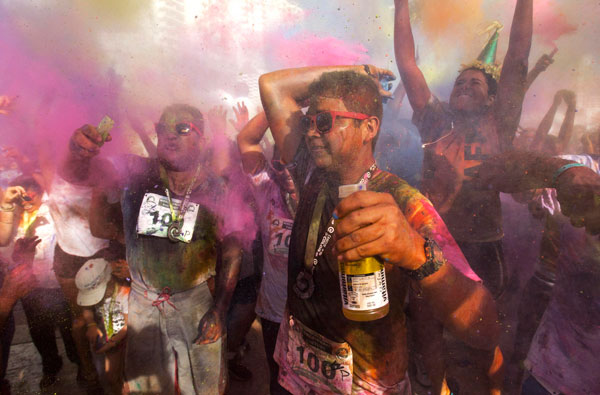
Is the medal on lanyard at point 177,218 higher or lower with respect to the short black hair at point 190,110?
lower

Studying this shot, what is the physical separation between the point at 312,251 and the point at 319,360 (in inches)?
21.9

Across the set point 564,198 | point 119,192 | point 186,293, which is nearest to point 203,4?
point 119,192

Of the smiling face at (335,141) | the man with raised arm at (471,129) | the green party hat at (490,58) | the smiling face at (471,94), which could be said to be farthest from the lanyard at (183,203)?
the green party hat at (490,58)

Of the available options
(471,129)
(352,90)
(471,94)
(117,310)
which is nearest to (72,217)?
(117,310)

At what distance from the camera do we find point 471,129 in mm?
2350

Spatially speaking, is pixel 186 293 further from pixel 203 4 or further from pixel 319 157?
pixel 203 4

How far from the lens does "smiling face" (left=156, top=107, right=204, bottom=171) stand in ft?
7.83

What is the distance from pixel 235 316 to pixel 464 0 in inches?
138

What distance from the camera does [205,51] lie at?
2504 mm

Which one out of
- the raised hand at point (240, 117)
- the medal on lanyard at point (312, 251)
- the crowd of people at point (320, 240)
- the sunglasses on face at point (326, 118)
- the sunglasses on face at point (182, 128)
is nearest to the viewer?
the crowd of people at point (320, 240)

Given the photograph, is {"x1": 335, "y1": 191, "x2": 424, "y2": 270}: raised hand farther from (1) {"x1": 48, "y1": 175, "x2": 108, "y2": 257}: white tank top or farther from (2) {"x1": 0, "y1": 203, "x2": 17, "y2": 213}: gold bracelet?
(2) {"x1": 0, "y1": 203, "x2": 17, "y2": 213}: gold bracelet

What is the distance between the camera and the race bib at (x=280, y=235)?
2.55 meters

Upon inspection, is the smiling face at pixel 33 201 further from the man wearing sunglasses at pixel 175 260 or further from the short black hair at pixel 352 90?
the short black hair at pixel 352 90

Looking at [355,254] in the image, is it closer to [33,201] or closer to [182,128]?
[182,128]
